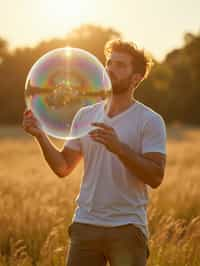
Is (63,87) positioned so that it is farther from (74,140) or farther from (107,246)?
(107,246)

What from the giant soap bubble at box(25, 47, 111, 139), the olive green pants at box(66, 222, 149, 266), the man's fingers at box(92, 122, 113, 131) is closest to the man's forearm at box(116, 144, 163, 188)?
the man's fingers at box(92, 122, 113, 131)

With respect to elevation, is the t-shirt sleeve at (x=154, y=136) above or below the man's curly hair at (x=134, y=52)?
below

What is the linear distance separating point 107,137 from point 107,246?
676 mm

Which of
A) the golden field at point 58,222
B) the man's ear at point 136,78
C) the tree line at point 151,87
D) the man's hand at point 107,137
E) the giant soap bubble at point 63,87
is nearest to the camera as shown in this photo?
the man's hand at point 107,137

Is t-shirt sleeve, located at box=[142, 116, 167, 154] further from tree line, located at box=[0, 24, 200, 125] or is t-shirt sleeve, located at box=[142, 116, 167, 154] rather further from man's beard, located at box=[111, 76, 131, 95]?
tree line, located at box=[0, 24, 200, 125]

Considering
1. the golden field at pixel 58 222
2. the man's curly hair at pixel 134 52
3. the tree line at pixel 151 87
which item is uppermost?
the man's curly hair at pixel 134 52

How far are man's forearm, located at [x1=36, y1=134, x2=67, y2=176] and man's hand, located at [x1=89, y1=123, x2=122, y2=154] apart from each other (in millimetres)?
536

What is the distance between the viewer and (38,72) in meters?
5.00

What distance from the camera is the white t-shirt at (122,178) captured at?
4.41m

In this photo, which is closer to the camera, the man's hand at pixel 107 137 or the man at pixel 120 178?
the man's hand at pixel 107 137

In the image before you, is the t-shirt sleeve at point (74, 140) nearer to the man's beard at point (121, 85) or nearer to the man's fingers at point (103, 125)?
the man's beard at point (121, 85)

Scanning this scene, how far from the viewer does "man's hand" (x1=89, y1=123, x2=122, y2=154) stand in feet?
13.5

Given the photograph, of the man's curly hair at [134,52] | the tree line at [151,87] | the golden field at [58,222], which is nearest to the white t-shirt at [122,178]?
the man's curly hair at [134,52]

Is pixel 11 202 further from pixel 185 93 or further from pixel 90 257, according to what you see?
pixel 185 93
